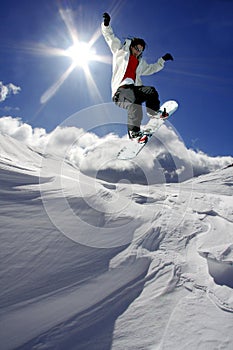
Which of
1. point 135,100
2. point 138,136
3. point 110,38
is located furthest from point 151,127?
point 110,38

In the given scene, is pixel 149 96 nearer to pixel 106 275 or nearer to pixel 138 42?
pixel 138 42

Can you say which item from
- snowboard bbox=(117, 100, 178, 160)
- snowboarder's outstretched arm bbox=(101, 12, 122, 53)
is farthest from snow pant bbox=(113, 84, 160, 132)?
snowboarder's outstretched arm bbox=(101, 12, 122, 53)

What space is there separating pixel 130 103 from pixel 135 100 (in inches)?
5.9

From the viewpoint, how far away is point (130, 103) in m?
6.11

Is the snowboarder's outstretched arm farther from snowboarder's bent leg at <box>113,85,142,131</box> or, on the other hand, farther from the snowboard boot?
the snowboard boot

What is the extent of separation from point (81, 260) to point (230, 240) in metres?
3.29

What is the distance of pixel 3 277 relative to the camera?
3113mm

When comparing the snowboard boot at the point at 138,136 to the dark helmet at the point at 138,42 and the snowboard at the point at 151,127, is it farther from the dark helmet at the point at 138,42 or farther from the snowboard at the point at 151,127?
the dark helmet at the point at 138,42

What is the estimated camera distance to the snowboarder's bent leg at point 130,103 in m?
6.04

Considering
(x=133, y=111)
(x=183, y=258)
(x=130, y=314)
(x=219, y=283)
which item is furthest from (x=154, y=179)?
(x=130, y=314)

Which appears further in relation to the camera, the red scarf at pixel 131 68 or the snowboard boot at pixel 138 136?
the snowboard boot at pixel 138 136

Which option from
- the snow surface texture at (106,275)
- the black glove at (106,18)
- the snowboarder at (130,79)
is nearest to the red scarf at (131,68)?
the snowboarder at (130,79)

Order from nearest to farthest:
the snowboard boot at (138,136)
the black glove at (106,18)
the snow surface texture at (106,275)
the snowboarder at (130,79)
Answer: the snow surface texture at (106,275)
the black glove at (106,18)
the snowboarder at (130,79)
the snowboard boot at (138,136)

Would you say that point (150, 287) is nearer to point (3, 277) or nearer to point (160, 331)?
point (160, 331)
